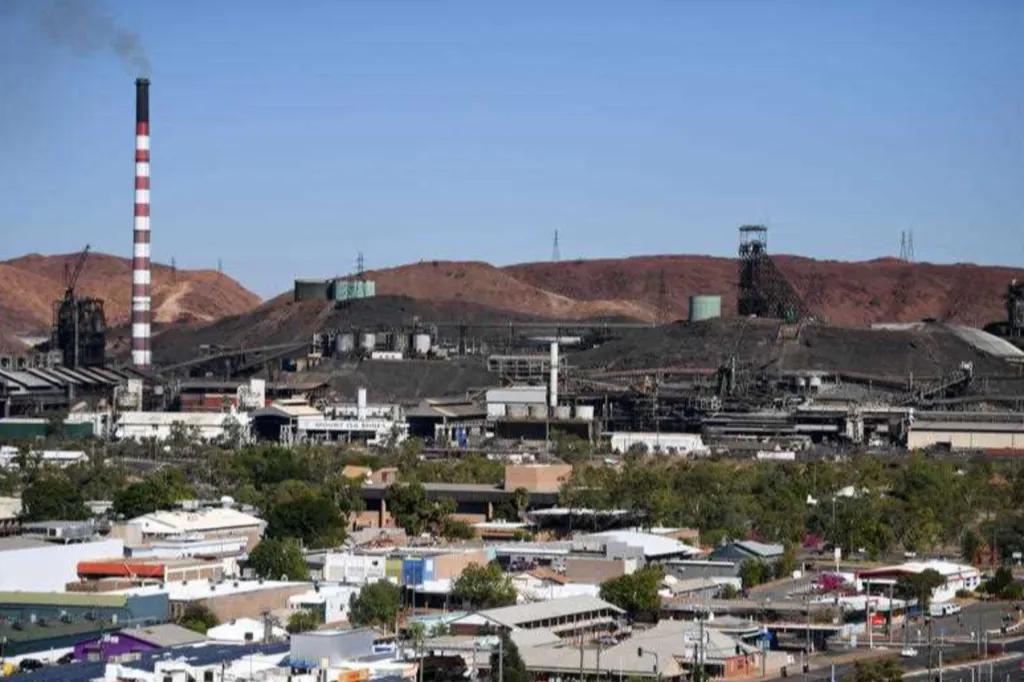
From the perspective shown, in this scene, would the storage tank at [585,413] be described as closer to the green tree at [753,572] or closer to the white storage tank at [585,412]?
the white storage tank at [585,412]

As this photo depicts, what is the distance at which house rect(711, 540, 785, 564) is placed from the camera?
169 feet

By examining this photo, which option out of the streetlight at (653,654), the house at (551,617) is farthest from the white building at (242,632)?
the streetlight at (653,654)

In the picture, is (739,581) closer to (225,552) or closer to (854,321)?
(225,552)

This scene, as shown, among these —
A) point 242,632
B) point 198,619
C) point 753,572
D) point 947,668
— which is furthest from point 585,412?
point 947,668

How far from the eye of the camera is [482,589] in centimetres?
4459

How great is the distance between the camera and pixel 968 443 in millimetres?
85438

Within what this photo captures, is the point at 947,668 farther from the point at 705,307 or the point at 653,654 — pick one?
the point at 705,307

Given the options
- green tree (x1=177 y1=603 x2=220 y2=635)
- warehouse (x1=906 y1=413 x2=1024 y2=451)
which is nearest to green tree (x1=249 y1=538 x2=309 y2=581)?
green tree (x1=177 y1=603 x2=220 y2=635)

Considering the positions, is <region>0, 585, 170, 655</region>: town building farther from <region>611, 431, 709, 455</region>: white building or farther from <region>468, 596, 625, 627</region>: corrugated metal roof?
<region>611, 431, 709, 455</region>: white building

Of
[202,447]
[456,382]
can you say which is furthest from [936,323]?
[202,447]

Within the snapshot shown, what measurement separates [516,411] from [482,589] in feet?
156

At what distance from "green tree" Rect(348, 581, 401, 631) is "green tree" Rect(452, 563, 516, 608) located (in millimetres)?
1667

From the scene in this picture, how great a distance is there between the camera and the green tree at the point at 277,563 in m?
47.0

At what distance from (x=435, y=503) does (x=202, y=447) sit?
23492 mm
